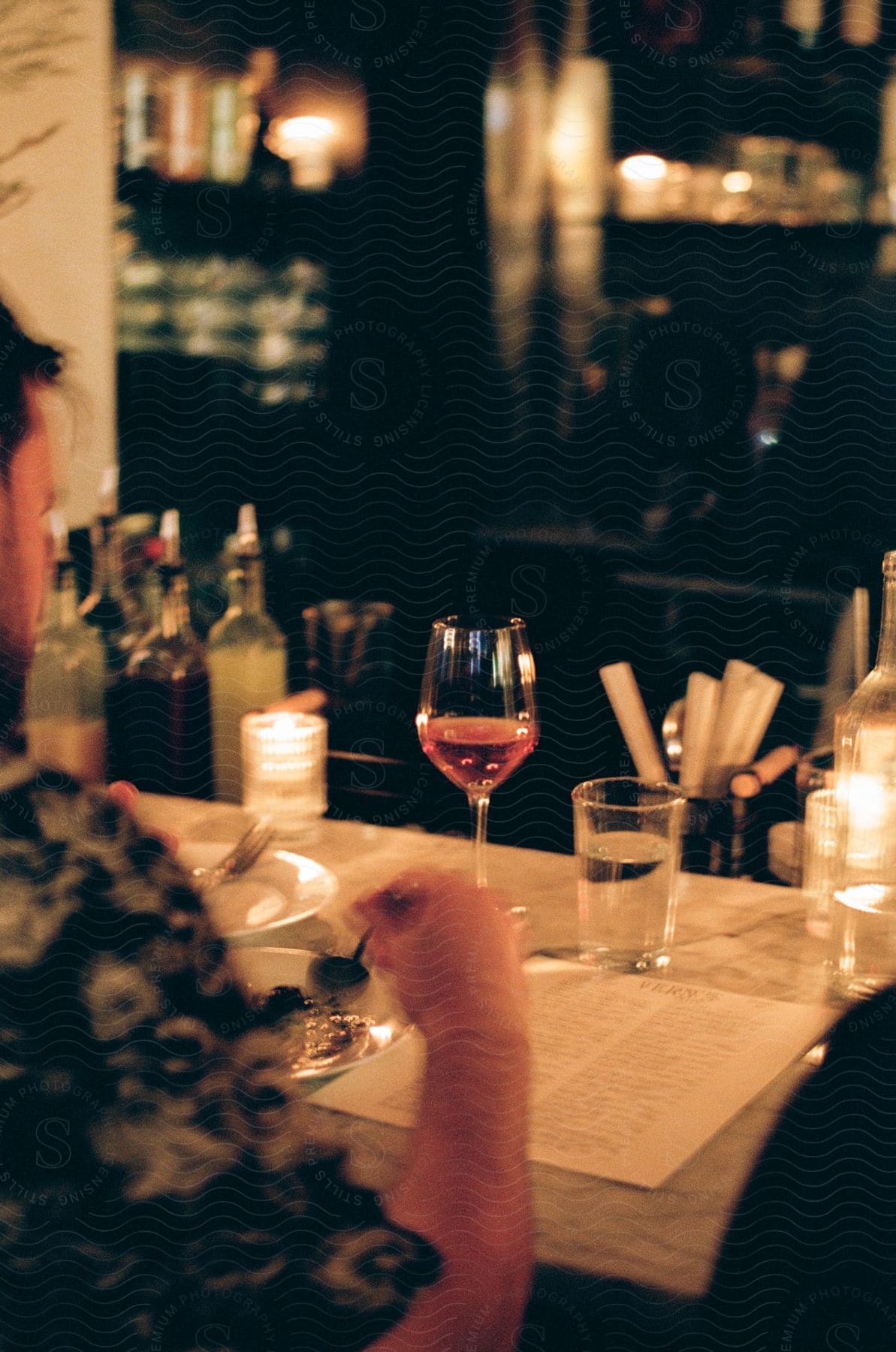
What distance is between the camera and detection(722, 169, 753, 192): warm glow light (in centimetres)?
229

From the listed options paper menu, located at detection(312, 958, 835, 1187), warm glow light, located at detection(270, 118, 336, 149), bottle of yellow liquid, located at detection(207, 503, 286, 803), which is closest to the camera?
paper menu, located at detection(312, 958, 835, 1187)

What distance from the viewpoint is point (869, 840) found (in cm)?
79

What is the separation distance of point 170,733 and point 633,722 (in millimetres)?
444

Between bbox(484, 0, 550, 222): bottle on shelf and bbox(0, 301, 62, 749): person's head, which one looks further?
bbox(484, 0, 550, 222): bottle on shelf

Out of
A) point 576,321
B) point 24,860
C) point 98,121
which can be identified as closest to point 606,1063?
point 24,860

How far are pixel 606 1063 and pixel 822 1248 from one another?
164 mm

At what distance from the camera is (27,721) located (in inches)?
49.5

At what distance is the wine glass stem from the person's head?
326mm

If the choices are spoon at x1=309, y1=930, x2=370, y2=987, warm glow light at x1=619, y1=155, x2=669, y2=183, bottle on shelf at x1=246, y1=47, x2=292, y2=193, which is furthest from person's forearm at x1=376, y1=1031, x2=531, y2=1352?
warm glow light at x1=619, y1=155, x2=669, y2=183

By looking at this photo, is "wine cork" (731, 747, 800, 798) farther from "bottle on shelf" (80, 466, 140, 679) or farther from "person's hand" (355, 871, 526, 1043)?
"bottle on shelf" (80, 466, 140, 679)

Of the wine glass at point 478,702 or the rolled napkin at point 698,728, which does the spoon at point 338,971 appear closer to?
the wine glass at point 478,702

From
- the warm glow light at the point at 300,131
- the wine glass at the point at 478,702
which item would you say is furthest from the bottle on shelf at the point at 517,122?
the wine glass at the point at 478,702

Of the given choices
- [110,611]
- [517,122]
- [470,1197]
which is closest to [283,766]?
[110,611]

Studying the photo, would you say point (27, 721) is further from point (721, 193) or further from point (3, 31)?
point (721, 193)
